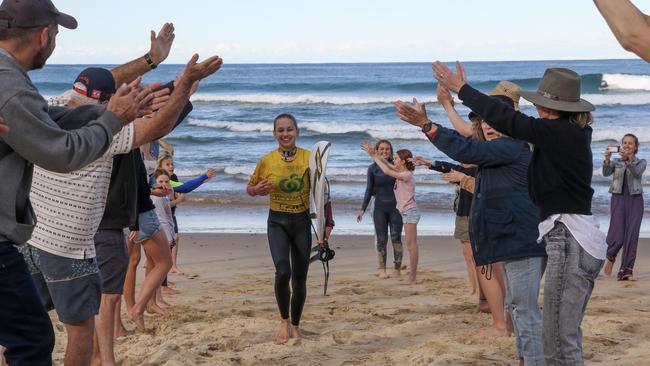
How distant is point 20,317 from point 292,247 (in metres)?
4.43

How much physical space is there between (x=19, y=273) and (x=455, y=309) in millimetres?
6292

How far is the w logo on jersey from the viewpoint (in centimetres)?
834

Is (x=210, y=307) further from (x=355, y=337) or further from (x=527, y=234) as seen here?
(x=527, y=234)

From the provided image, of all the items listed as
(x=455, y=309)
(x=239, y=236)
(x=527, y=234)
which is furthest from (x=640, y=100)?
(x=527, y=234)

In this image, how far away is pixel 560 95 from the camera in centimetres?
541

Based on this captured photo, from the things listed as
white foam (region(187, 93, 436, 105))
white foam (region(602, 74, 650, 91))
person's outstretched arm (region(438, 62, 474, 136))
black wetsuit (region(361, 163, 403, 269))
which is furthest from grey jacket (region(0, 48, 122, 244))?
white foam (region(602, 74, 650, 91))

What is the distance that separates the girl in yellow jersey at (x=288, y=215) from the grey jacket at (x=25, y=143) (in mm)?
4197

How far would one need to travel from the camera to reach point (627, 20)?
3.17 m

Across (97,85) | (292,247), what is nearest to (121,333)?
(292,247)

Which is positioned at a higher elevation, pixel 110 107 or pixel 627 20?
pixel 627 20

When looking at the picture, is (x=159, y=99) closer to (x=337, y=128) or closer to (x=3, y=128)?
(x=3, y=128)

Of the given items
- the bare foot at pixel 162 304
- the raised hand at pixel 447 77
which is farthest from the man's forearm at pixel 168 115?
the bare foot at pixel 162 304

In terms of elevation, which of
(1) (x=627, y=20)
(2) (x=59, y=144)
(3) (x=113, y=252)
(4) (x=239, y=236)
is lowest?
(4) (x=239, y=236)

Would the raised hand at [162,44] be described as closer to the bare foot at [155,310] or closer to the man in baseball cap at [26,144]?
the man in baseball cap at [26,144]
